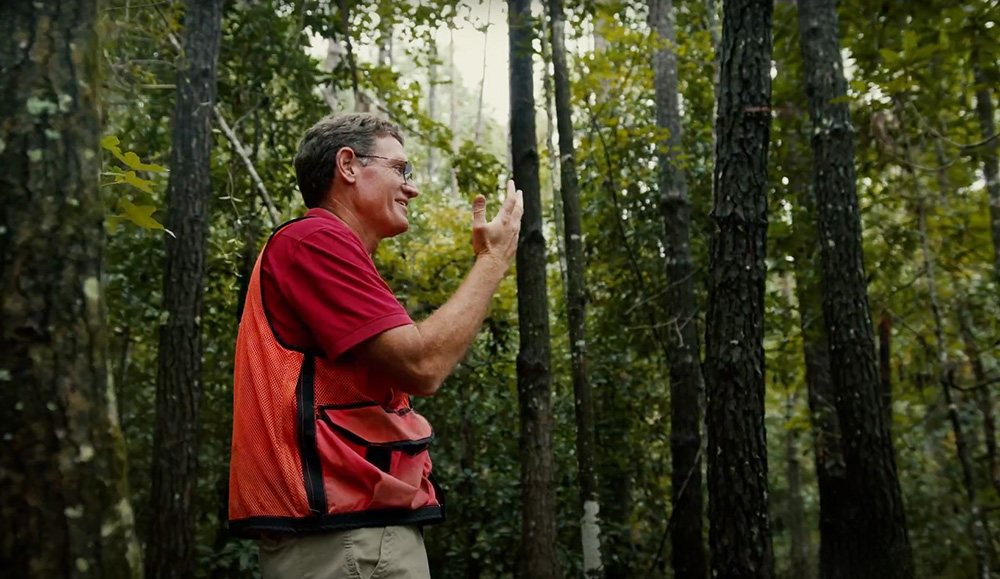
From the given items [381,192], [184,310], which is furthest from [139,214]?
[184,310]

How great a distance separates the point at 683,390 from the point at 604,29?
4.15 meters

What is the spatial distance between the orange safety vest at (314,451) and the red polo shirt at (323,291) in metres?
0.05

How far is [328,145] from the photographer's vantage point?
2311mm

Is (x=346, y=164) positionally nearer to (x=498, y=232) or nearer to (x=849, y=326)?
(x=498, y=232)

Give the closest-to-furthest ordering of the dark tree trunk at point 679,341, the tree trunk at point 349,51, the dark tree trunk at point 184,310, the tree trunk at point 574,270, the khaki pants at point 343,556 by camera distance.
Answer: the khaki pants at point 343,556
the dark tree trunk at point 184,310
the tree trunk at point 574,270
the tree trunk at point 349,51
the dark tree trunk at point 679,341

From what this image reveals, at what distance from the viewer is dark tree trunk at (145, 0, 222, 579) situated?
242 inches

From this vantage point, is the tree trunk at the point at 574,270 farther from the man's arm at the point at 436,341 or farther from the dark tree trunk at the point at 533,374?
the man's arm at the point at 436,341

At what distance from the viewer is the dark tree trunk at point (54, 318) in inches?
57.2

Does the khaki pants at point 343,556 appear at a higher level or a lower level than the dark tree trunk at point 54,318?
lower

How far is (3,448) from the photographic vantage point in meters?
1.44

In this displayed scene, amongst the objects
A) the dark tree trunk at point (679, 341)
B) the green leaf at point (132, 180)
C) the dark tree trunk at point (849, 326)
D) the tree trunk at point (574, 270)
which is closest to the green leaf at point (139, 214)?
the green leaf at point (132, 180)

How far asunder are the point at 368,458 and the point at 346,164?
0.89 m

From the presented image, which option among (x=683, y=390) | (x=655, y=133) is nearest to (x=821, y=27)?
(x=655, y=133)

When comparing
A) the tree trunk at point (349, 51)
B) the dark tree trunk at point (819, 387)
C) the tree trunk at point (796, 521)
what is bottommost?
the tree trunk at point (796, 521)
